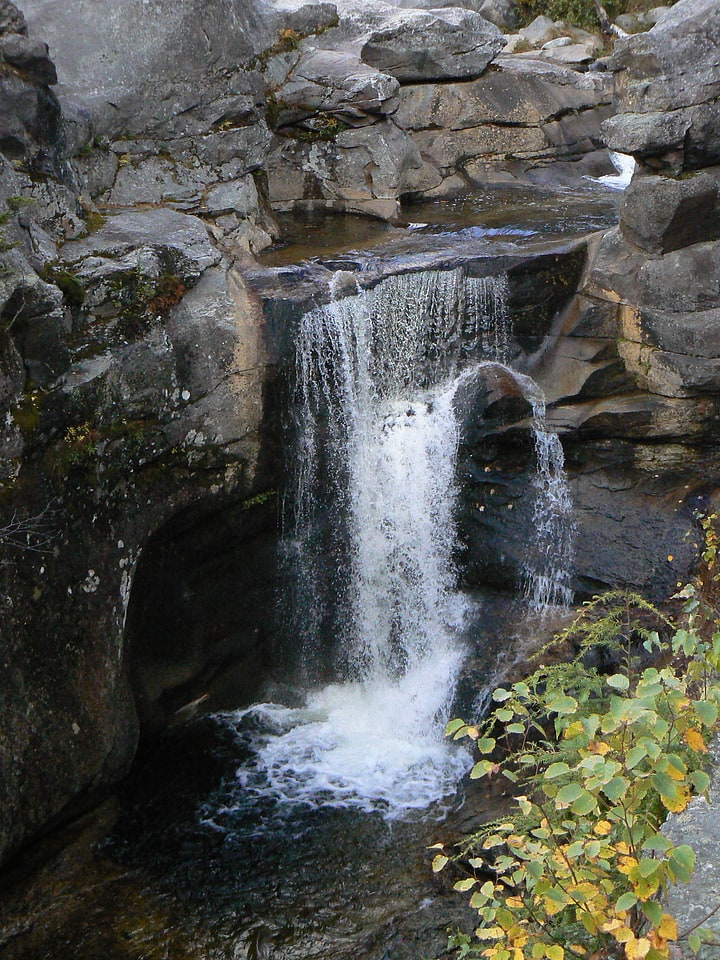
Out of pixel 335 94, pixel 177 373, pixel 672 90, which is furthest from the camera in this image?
pixel 335 94

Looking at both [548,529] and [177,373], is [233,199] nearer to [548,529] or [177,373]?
[177,373]

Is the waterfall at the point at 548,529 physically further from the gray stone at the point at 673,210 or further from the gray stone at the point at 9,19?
the gray stone at the point at 9,19

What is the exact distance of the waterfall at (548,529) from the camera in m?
8.39

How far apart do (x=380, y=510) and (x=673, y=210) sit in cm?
353

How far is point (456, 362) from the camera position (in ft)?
27.9

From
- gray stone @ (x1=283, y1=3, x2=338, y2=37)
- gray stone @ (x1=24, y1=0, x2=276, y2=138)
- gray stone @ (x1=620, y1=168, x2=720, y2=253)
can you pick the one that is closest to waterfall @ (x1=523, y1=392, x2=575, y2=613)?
gray stone @ (x1=620, y1=168, x2=720, y2=253)

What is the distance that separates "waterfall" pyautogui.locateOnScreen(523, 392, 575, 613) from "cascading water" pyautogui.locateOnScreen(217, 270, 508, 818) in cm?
68

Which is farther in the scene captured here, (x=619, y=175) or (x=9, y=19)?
(x=619, y=175)

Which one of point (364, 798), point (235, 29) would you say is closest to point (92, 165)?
point (235, 29)

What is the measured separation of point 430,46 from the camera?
1178 cm

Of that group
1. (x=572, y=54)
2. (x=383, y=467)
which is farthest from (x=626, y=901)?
(x=572, y=54)

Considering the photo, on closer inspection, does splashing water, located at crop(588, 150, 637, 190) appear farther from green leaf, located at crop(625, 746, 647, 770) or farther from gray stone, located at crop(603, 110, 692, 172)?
green leaf, located at crop(625, 746, 647, 770)

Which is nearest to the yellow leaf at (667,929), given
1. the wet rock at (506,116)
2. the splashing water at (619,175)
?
the splashing water at (619,175)

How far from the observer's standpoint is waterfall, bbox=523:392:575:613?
8391mm
